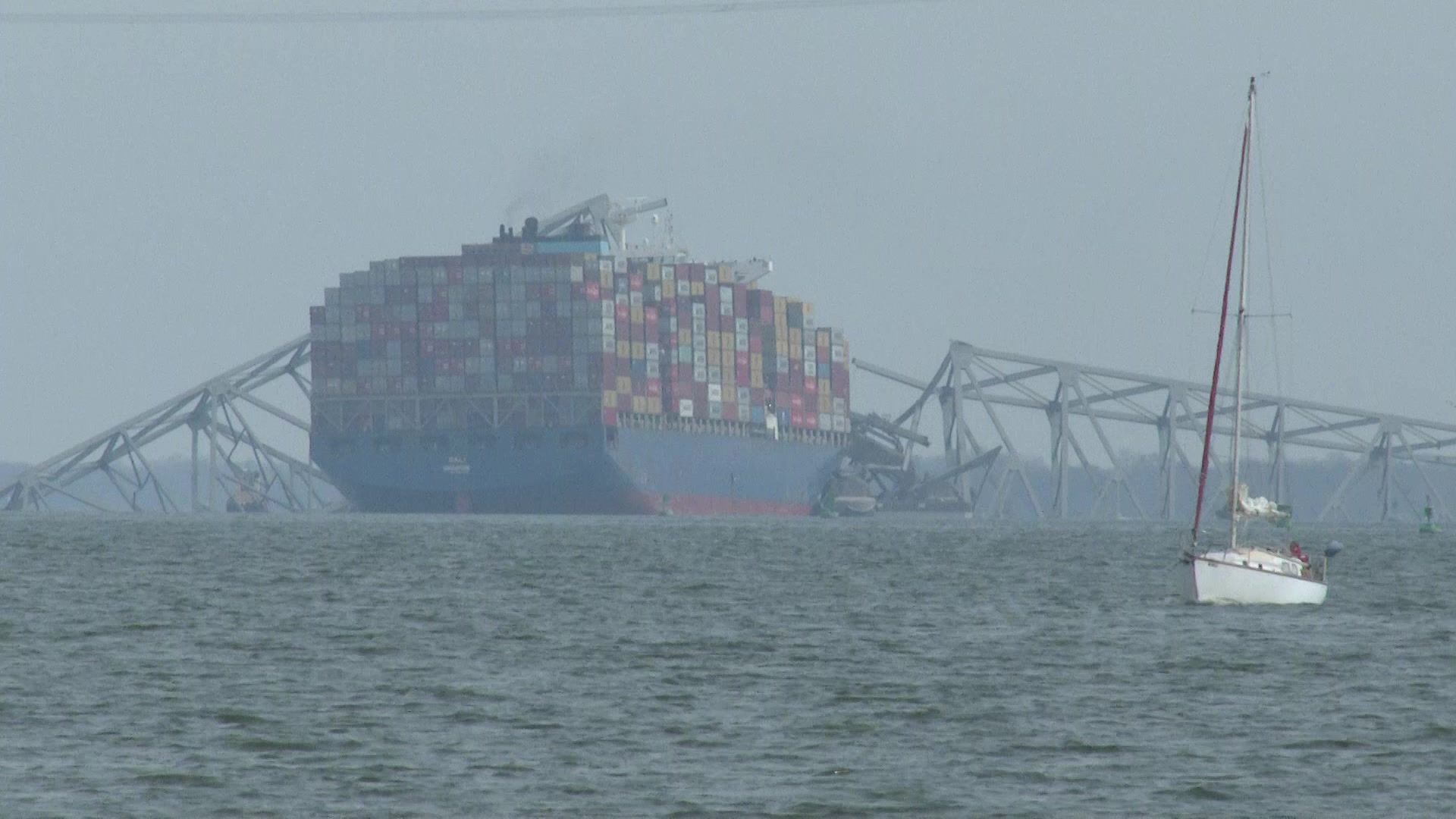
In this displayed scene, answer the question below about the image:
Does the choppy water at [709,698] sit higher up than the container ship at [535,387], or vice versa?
the container ship at [535,387]

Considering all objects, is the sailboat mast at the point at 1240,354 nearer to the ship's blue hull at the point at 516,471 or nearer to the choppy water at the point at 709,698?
the choppy water at the point at 709,698

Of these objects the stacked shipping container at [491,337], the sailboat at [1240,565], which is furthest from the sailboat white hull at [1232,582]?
the stacked shipping container at [491,337]

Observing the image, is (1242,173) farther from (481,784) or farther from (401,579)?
(481,784)

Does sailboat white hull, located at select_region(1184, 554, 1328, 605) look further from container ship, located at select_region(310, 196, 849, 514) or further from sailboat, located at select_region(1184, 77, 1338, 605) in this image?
container ship, located at select_region(310, 196, 849, 514)

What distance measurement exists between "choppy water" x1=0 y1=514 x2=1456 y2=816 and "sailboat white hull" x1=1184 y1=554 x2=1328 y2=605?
63 centimetres

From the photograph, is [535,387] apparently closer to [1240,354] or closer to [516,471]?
[516,471]

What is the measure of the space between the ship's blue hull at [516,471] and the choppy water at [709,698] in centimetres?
10689

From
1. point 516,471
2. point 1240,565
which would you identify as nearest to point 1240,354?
point 1240,565

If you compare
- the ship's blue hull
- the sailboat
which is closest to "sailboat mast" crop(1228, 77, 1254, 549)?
the sailboat

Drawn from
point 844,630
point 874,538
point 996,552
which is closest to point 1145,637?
point 844,630

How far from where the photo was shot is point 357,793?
26.1 metres

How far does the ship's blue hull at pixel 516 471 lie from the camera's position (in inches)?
6855

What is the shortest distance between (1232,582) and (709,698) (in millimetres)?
20688

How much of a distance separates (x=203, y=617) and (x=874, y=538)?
72748mm
